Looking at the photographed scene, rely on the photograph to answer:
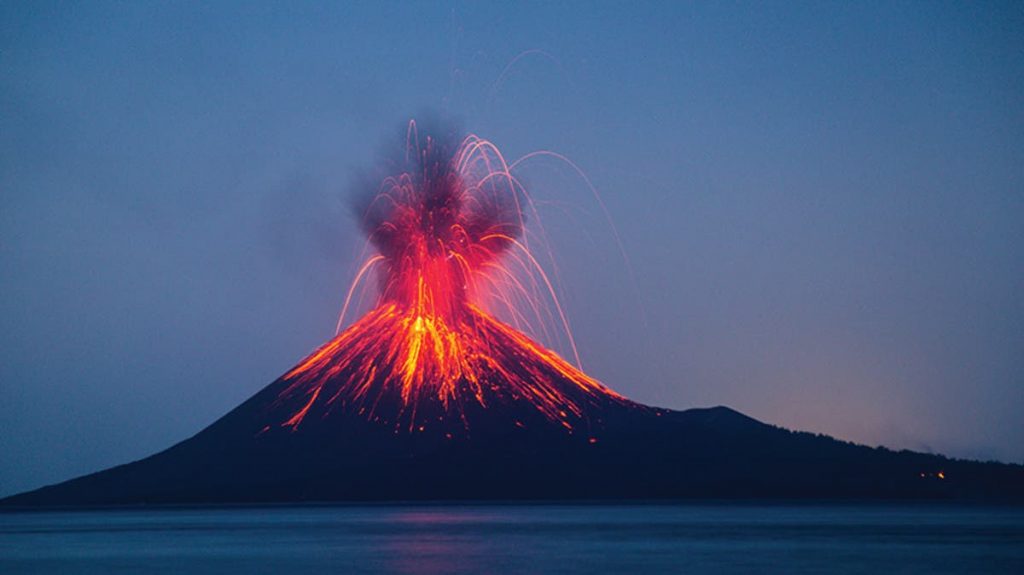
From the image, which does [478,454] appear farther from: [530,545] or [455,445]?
[530,545]

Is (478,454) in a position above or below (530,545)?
above

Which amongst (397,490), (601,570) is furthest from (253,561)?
(397,490)

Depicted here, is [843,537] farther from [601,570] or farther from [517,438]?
[517,438]

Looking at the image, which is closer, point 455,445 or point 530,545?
point 530,545

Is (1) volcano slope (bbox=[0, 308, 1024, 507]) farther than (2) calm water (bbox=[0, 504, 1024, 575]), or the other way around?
(1) volcano slope (bbox=[0, 308, 1024, 507])

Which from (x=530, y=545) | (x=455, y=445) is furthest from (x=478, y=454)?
(x=530, y=545)
